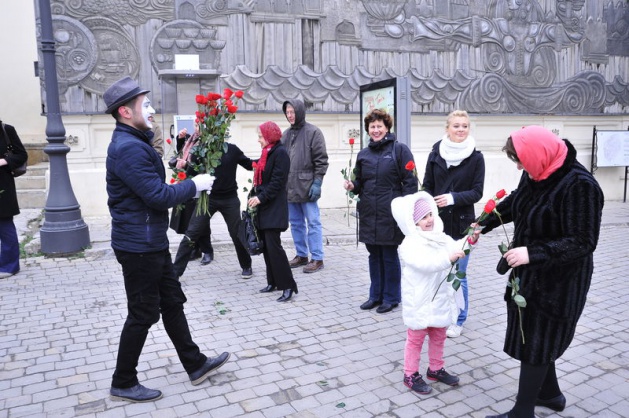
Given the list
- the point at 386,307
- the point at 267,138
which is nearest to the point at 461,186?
the point at 386,307

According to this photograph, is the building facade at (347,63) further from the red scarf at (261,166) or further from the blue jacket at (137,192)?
the blue jacket at (137,192)

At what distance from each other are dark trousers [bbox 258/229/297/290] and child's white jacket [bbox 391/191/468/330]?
7.09 feet

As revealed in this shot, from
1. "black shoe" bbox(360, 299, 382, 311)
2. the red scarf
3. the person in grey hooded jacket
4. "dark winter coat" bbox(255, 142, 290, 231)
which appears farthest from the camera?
the person in grey hooded jacket

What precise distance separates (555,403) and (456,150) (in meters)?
2.05

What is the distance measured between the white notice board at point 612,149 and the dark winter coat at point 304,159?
8.33 meters

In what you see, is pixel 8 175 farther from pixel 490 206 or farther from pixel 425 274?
pixel 490 206

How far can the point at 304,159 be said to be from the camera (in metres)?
6.95

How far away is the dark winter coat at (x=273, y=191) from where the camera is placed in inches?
222

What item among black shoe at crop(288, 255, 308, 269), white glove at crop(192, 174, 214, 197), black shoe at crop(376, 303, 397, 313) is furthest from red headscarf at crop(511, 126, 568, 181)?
black shoe at crop(288, 255, 308, 269)

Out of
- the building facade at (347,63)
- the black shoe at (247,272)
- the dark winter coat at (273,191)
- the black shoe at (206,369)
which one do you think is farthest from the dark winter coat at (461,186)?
the building facade at (347,63)

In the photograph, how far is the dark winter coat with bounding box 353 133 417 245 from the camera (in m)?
5.08

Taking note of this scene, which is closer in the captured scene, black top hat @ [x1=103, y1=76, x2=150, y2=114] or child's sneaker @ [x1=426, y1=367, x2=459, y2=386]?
black top hat @ [x1=103, y1=76, x2=150, y2=114]

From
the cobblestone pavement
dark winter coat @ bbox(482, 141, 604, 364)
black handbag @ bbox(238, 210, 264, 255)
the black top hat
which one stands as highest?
the black top hat

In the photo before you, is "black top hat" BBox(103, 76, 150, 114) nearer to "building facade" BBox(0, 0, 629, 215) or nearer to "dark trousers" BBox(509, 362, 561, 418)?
"dark trousers" BBox(509, 362, 561, 418)
